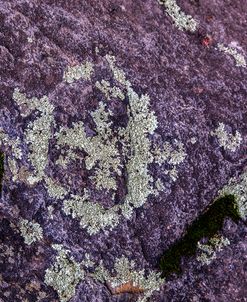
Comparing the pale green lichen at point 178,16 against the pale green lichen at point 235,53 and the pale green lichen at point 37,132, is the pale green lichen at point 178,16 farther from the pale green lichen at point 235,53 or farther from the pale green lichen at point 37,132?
the pale green lichen at point 37,132

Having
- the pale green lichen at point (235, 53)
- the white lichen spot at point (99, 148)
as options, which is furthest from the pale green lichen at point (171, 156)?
the pale green lichen at point (235, 53)

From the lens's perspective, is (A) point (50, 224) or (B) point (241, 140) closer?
(A) point (50, 224)

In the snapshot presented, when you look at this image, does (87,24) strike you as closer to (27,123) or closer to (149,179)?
(27,123)

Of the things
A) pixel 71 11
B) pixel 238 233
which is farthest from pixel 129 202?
pixel 71 11

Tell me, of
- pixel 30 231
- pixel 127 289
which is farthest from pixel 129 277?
pixel 30 231

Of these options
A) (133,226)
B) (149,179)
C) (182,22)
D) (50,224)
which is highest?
(182,22)

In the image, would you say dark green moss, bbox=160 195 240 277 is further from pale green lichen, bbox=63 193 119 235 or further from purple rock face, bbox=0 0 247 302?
pale green lichen, bbox=63 193 119 235
